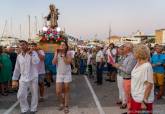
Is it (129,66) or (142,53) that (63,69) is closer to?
(129,66)

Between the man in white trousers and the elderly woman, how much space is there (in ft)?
14.7

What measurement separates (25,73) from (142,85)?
185 inches

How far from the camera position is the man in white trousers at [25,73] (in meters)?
10.3

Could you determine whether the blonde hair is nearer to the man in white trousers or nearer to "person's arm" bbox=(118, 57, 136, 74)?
"person's arm" bbox=(118, 57, 136, 74)

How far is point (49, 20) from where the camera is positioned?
87.2ft

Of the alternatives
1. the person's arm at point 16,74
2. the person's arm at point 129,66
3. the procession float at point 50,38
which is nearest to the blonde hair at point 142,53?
the person's arm at point 129,66

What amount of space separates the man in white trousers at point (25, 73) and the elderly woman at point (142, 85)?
177 inches

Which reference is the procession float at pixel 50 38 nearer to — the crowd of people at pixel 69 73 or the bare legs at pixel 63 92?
the crowd of people at pixel 69 73

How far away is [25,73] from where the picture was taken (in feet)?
33.8

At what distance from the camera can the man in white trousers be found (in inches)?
406

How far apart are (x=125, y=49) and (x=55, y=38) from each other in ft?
35.8

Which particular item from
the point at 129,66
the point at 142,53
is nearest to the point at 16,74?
the point at 129,66

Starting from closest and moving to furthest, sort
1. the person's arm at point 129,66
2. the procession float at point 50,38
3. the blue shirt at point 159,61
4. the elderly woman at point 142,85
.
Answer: the elderly woman at point 142,85, the person's arm at point 129,66, the blue shirt at point 159,61, the procession float at point 50,38

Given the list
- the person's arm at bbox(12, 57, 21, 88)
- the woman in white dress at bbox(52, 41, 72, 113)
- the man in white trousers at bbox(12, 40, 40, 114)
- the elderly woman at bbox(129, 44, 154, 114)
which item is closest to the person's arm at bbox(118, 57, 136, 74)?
the woman in white dress at bbox(52, 41, 72, 113)
